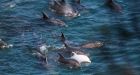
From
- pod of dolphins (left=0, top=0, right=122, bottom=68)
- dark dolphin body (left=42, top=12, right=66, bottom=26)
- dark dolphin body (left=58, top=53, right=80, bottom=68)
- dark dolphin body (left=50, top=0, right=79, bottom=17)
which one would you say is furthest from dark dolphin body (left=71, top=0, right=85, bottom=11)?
dark dolphin body (left=58, top=53, right=80, bottom=68)

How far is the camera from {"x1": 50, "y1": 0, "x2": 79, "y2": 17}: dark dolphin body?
15.8 m

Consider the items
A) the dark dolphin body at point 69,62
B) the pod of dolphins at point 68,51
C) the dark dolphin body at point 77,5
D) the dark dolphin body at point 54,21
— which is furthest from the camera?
the dark dolphin body at point 77,5

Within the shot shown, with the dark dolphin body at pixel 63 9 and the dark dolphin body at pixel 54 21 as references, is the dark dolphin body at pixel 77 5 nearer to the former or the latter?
→ the dark dolphin body at pixel 63 9

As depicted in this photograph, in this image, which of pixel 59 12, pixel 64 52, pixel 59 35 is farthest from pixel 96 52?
pixel 59 12

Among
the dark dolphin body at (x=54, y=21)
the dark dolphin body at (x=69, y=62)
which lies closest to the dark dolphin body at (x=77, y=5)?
the dark dolphin body at (x=54, y=21)

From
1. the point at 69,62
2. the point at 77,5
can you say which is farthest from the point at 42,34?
the point at 77,5

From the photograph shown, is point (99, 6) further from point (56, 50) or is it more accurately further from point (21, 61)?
point (21, 61)

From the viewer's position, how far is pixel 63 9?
53.1ft

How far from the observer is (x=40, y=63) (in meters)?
Result: 12.2

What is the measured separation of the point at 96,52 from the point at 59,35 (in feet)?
6.19

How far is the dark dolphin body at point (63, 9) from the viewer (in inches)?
620

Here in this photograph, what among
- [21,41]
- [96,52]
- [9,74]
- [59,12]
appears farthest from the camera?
[59,12]

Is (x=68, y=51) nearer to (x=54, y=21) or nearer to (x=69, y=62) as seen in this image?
(x=69, y=62)

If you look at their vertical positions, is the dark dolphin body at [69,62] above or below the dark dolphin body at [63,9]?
below
